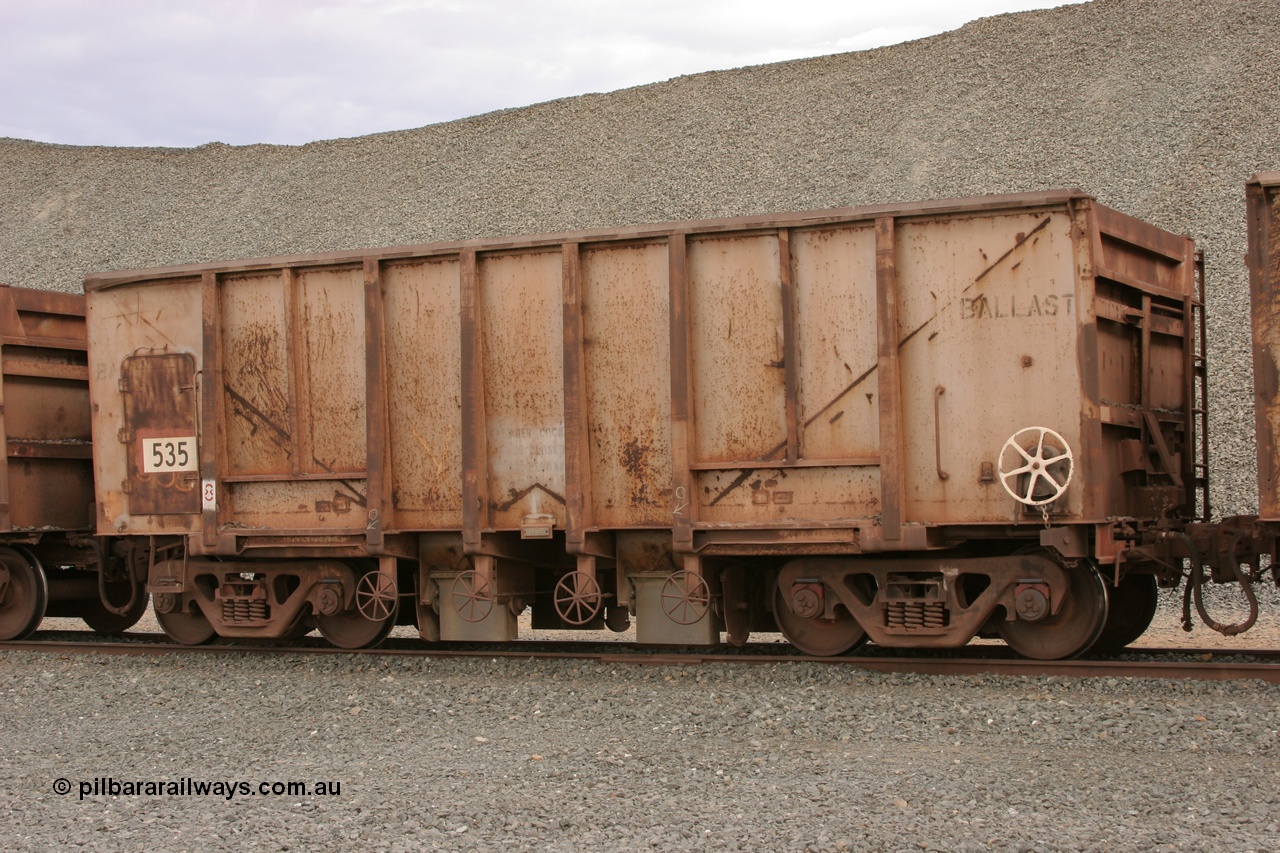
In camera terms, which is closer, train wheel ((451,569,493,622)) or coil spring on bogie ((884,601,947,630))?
coil spring on bogie ((884,601,947,630))

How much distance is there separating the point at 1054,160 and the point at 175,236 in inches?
1080

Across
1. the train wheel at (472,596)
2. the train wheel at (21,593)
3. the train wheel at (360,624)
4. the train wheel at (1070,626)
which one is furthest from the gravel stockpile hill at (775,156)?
the train wheel at (21,593)

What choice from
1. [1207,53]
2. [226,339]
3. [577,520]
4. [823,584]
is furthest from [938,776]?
[1207,53]

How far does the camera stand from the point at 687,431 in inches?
325

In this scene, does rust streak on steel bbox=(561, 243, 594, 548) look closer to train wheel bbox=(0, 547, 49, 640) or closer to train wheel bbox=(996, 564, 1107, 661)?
train wheel bbox=(996, 564, 1107, 661)

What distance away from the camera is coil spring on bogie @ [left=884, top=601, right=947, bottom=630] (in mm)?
8125

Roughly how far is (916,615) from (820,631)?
80 cm

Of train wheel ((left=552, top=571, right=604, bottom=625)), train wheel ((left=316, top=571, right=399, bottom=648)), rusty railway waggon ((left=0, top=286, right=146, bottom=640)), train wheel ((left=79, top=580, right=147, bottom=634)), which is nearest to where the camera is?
train wheel ((left=552, top=571, right=604, bottom=625))

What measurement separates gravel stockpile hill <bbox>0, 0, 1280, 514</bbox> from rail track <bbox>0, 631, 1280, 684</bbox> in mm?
14906

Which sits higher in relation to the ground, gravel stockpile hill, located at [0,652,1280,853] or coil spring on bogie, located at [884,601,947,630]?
coil spring on bogie, located at [884,601,947,630]

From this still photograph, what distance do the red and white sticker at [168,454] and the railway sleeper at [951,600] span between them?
195 inches

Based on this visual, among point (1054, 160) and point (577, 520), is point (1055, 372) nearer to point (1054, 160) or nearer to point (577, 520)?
point (577, 520)

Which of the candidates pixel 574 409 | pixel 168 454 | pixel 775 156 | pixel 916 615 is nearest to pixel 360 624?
pixel 168 454

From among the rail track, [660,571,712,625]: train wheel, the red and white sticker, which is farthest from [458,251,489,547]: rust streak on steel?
the red and white sticker
